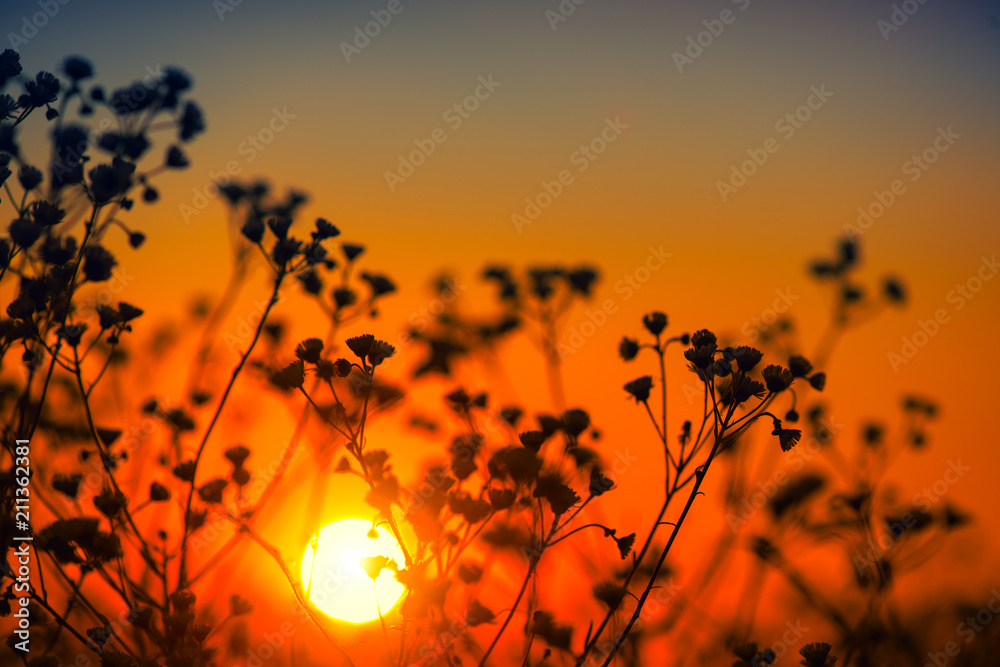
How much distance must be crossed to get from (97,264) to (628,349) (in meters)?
2.94

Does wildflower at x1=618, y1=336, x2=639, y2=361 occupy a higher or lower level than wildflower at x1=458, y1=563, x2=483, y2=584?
higher

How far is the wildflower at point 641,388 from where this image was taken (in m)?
Result: 3.67

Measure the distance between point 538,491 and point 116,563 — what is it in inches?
81.4

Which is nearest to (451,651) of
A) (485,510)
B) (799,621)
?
(485,510)

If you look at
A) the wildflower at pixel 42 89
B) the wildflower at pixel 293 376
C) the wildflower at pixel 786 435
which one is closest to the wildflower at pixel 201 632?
the wildflower at pixel 293 376

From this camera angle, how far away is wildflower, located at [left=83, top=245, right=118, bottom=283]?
375 centimetres

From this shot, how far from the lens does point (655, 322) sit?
4.01m

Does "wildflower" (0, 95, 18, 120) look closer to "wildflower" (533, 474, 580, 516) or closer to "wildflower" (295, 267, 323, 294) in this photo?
"wildflower" (295, 267, 323, 294)

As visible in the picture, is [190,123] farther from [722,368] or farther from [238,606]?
[722,368]

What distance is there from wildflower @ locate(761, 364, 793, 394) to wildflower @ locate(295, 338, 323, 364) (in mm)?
2134

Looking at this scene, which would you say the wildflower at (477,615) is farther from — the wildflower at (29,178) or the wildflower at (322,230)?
the wildflower at (29,178)

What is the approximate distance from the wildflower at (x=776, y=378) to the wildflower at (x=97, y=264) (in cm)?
339

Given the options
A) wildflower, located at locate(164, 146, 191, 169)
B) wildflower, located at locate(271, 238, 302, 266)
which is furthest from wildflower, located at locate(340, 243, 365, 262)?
wildflower, located at locate(164, 146, 191, 169)

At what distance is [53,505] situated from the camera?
13.0ft
